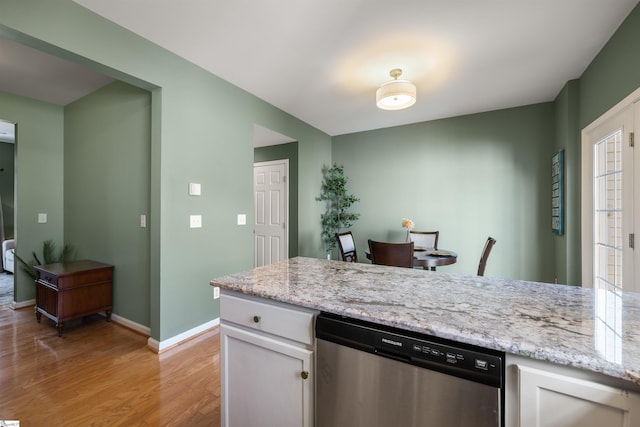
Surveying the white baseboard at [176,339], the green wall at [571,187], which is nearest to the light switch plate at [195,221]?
the white baseboard at [176,339]

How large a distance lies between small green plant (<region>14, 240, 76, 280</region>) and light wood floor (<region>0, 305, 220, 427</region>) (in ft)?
2.70

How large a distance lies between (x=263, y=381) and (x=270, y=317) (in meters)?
0.29

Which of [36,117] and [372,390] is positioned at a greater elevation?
[36,117]

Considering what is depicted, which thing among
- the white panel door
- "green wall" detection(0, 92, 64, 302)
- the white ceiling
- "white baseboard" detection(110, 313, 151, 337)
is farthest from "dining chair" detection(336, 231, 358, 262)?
"green wall" detection(0, 92, 64, 302)

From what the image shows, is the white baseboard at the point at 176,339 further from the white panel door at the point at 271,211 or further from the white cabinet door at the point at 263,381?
the white panel door at the point at 271,211

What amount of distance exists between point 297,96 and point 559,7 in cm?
236

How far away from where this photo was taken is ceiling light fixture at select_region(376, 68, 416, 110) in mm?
2430

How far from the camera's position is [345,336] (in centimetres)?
95

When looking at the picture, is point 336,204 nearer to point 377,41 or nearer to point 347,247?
point 347,247

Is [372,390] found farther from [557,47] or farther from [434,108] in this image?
[434,108]

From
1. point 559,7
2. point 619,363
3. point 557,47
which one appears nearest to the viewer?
point 619,363

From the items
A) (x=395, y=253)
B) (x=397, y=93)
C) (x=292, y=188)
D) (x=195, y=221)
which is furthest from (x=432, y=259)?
(x=195, y=221)

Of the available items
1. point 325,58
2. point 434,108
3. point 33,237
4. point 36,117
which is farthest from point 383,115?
point 33,237

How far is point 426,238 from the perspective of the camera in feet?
12.5
